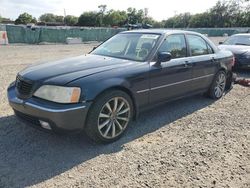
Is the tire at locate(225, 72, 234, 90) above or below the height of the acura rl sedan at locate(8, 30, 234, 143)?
below

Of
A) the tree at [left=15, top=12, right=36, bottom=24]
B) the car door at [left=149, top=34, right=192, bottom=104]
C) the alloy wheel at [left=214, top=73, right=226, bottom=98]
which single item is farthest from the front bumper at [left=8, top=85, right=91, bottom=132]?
the tree at [left=15, top=12, right=36, bottom=24]

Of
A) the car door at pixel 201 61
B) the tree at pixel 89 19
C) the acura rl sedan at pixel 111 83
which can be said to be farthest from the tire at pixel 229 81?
the tree at pixel 89 19

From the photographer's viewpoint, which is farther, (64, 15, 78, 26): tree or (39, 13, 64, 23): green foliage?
(39, 13, 64, 23): green foliage

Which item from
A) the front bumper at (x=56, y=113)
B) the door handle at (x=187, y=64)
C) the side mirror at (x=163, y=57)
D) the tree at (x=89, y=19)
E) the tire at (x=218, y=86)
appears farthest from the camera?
the tree at (x=89, y=19)

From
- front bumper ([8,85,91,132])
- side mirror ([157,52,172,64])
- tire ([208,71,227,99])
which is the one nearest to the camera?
front bumper ([8,85,91,132])

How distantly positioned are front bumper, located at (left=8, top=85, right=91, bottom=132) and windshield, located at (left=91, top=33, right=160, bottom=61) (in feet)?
4.85

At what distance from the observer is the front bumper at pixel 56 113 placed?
11.7 feet

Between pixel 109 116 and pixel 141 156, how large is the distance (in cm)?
71

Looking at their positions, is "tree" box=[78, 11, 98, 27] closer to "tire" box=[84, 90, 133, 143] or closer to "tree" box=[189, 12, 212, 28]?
"tree" box=[189, 12, 212, 28]

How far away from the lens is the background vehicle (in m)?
9.79

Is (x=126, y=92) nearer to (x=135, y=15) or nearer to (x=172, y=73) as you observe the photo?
(x=172, y=73)

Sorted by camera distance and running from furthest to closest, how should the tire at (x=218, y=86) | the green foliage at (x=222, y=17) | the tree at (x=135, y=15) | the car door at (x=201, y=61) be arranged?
the tree at (x=135, y=15)
the green foliage at (x=222, y=17)
the tire at (x=218, y=86)
the car door at (x=201, y=61)

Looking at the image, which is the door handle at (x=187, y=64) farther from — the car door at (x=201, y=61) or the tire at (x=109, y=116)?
the tire at (x=109, y=116)

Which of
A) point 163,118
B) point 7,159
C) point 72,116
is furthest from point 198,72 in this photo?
point 7,159
